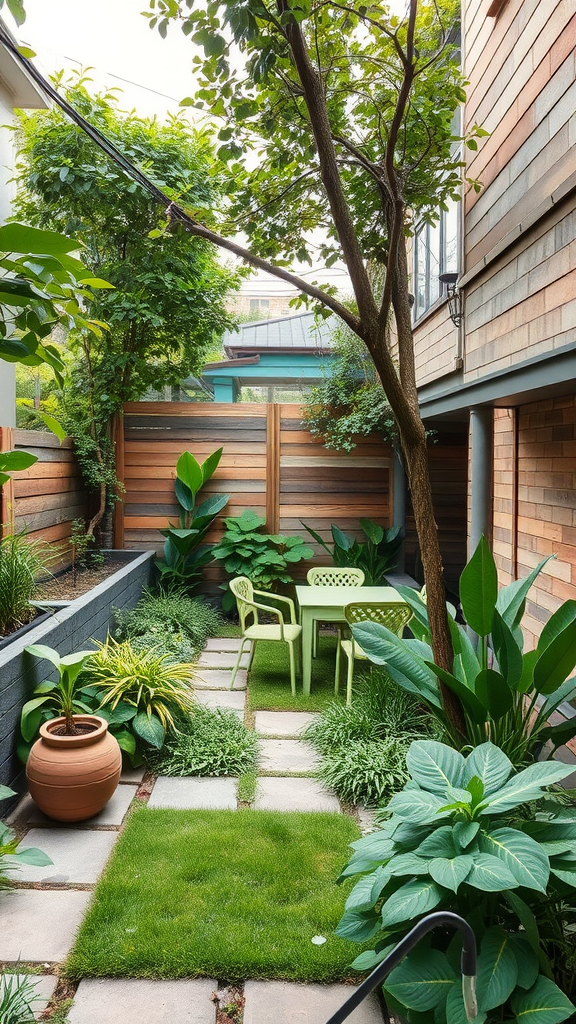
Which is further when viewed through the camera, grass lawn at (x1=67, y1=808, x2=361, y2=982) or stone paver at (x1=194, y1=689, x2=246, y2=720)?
stone paver at (x1=194, y1=689, x2=246, y2=720)

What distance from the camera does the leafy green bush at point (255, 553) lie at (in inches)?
260

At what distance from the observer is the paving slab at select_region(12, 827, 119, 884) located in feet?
8.66

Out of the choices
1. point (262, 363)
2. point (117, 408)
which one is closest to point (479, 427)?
point (117, 408)

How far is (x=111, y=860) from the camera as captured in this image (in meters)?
2.73

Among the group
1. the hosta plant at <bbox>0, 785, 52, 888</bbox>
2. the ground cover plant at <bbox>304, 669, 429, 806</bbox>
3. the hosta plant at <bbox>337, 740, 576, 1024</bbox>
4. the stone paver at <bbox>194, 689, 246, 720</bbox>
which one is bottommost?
the stone paver at <bbox>194, 689, 246, 720</bbox>

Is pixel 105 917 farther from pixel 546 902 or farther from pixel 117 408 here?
pixel 117 408

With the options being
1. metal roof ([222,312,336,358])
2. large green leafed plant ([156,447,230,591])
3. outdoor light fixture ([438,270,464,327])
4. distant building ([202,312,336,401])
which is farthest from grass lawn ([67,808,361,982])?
distant building ([202,312,336,401])

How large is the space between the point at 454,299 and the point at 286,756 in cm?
312

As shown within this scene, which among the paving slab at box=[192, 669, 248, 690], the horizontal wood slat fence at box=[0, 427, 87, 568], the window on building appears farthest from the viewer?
the window on building

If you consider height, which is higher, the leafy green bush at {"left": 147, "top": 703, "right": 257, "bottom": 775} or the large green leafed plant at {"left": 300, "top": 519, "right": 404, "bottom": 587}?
the large green leafed plant at {"left": 300, "top": 519, "right": 404, "bottom": 587}

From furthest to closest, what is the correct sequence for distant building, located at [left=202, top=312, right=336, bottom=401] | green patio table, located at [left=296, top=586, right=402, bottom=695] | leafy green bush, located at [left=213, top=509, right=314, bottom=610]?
1. distant building, located at [left=202, top=312, right=336, bottom=401]
2. leafy green bush, located at [left=213, top=509, right=314, bottom=610]
3. green patio table, located at [left=296, top=586, right=402, bottom=695]

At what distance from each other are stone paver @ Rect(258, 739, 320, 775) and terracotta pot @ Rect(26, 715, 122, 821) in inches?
34.9

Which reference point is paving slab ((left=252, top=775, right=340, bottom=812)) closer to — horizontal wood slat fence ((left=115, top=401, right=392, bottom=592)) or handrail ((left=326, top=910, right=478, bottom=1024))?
handrail ((left=326, top=910, right=478, bottom=1024))

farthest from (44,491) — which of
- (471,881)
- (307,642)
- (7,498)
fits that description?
(471,881)
